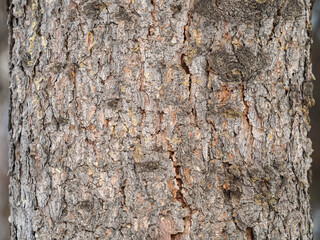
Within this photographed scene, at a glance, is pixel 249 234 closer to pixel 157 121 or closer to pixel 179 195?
pixel 179 195

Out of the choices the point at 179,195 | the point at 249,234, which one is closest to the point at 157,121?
the point at 179,195

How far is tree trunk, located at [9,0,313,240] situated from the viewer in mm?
848

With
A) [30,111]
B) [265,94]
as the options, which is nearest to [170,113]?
[265,94]

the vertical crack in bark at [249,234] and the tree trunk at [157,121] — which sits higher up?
the tree trunk at [157,121]

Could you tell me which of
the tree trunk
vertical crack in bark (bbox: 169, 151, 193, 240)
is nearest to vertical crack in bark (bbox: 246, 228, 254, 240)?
the tree trunk

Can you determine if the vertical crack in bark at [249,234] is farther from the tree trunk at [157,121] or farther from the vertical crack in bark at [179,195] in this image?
the vertical crack in bark at [179,195]

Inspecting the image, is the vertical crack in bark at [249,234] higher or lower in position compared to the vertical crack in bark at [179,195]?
lower

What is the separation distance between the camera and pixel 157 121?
847 millimetres

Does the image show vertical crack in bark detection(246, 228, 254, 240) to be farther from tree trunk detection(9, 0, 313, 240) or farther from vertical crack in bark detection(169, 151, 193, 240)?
vertical crack in bark detection(169, 151, 193, 240)

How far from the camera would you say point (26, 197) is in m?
0.93

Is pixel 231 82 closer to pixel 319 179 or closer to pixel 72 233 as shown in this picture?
A: pixel 72 233

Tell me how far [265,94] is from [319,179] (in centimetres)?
154

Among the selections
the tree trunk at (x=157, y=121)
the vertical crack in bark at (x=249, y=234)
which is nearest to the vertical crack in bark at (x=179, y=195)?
the tree trunk at (x=157, y=121)

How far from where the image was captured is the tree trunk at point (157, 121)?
85 centimetres
